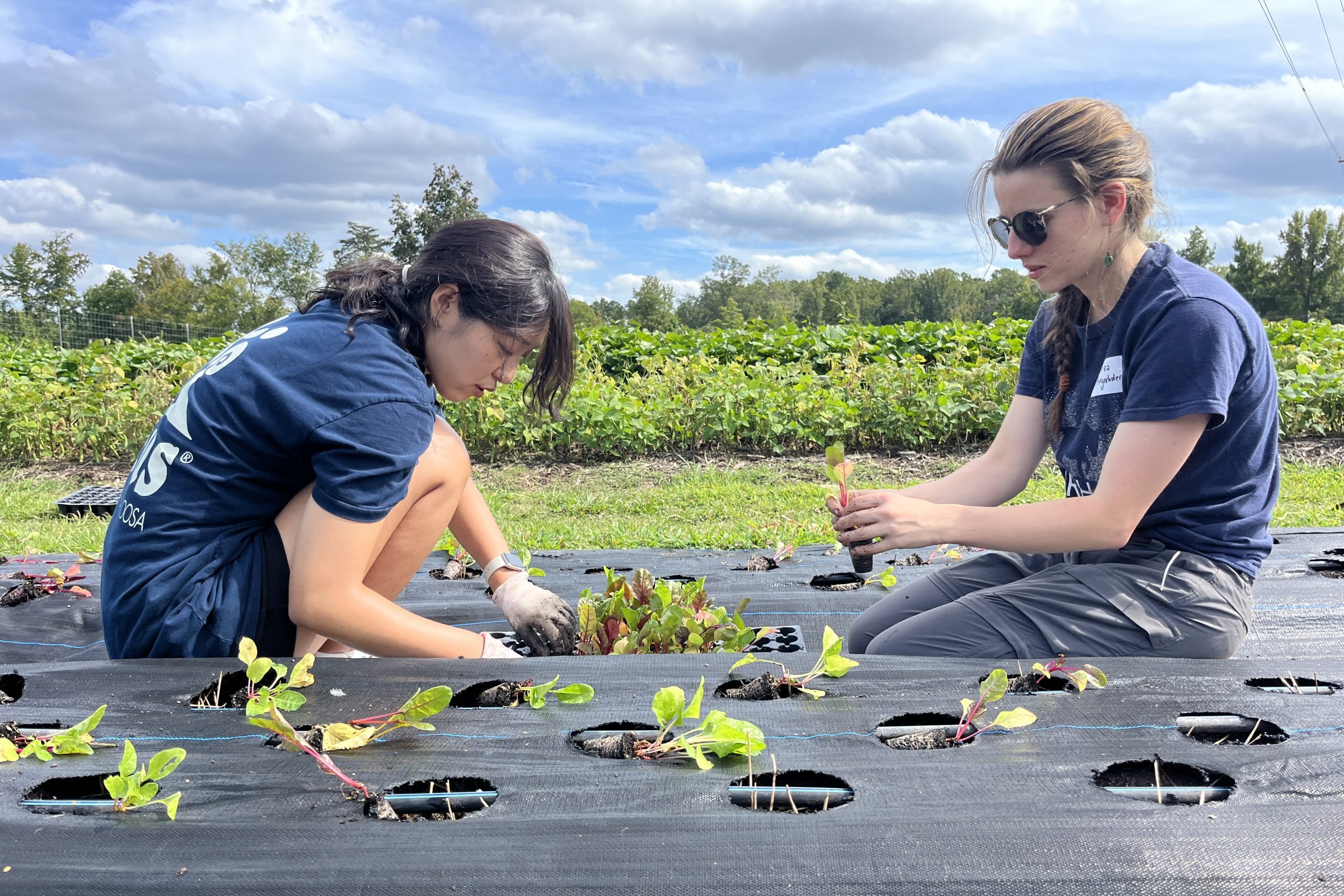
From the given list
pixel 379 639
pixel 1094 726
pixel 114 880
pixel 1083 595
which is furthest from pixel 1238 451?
pixel 114 880

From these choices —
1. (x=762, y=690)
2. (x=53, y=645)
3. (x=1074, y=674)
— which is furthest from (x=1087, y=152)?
(x=53, y=645)

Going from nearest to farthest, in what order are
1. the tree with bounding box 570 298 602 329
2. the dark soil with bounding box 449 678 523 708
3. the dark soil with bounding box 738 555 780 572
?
the dark soil with bounding box 449 678 523 708 → the dark soil with bounding box 738 555 780 572 → the tree with bounding box 570 298 602 329

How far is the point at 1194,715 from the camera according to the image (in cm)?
149

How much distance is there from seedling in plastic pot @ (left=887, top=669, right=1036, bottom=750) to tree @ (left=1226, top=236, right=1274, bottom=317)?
5343cm

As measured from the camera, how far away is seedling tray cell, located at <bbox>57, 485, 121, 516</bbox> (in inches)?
198

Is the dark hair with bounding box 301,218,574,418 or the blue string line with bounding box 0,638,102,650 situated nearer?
the dark hair with bounding box 301,218,574,418

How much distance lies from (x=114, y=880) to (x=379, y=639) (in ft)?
2.24

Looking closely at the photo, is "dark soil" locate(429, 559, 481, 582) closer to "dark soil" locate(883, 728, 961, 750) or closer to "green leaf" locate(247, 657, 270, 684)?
"green leaf" locate(247, 657, 270, 684)

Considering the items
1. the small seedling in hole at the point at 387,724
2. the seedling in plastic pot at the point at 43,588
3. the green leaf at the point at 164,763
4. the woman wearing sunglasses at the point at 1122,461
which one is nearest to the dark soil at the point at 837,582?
the woman wearing sunglasses at the point at 1122,461

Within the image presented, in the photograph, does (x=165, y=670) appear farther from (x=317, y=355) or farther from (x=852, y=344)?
(x=852, y=344)

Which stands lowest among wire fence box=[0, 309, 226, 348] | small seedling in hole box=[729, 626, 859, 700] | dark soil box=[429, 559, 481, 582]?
dark soil box=[429, 559, 481, 582]

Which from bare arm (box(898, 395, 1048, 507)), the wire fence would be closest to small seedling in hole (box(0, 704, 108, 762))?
bare arm (box(898, 395, 1048, 507))

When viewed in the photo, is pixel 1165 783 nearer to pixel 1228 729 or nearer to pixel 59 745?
pixel 1228 729

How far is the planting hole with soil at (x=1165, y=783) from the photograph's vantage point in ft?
4.04
